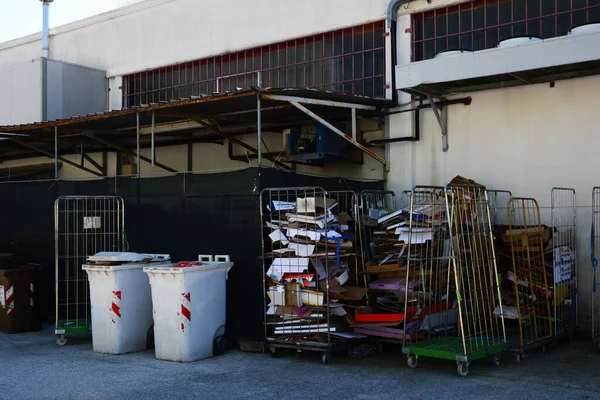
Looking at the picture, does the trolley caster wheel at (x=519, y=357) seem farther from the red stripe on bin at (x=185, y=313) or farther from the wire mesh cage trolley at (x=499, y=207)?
the red stripe on bin at (x=185, y=313)

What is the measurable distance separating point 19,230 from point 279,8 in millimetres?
6717

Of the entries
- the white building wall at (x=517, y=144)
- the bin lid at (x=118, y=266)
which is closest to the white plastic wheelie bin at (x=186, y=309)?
the bin lid at (x=118, y=266)

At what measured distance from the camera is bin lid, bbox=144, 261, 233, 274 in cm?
908

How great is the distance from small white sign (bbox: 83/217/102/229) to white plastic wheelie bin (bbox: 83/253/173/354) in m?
1.86

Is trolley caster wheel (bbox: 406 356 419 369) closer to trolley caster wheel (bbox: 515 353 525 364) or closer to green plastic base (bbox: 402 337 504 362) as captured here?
green plastic base (bbox: 402 337 504 362)

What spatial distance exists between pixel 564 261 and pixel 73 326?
7.54 meters

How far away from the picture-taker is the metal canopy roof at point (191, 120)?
10.7 m

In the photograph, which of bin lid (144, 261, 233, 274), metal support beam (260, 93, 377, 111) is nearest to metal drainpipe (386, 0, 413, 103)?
metal support beam (260, 93, 377, 111)

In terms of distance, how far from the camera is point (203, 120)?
43.2 ft

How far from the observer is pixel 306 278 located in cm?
912

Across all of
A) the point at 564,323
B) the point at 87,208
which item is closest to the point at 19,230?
the point at 87,208

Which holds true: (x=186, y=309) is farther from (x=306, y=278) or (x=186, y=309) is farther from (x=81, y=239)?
(x=81, y=239)

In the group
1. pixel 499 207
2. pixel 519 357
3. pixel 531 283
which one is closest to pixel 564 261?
pixel 531 283

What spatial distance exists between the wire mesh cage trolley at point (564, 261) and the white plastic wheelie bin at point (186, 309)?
4686 mm
